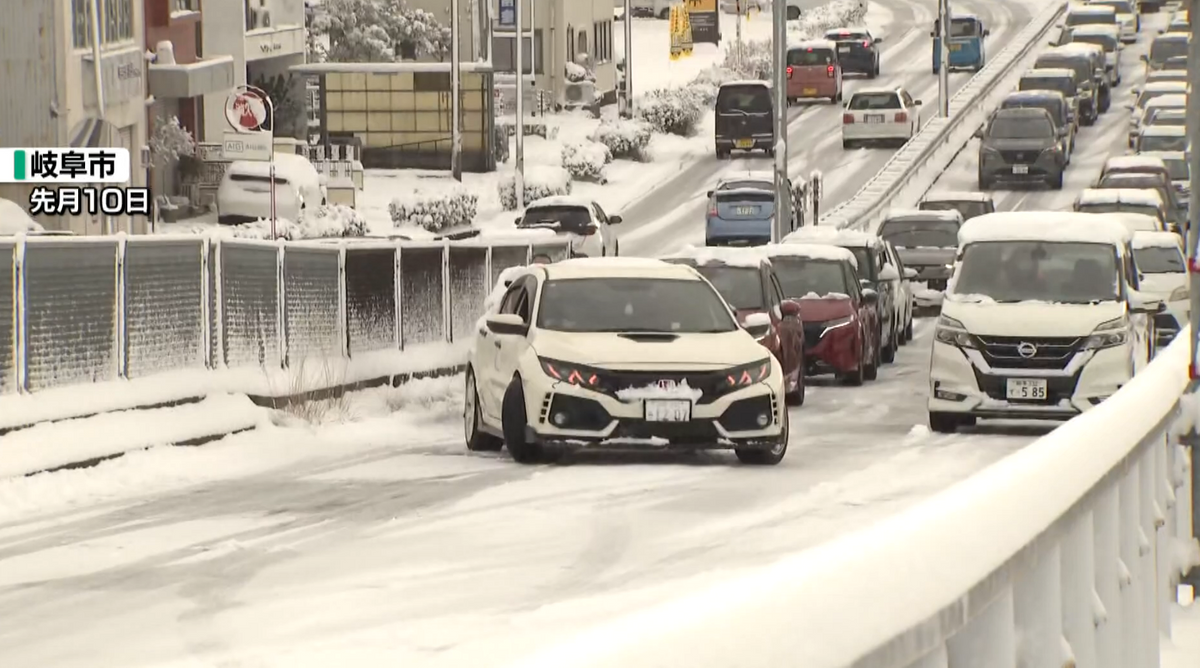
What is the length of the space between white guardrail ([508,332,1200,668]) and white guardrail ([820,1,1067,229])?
1583 inches

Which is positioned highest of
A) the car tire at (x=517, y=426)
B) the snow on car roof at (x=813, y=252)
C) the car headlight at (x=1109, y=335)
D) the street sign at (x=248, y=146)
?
the street sign at (x=248, y=146)

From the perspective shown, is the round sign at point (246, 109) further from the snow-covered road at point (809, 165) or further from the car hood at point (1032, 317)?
the car hood at point (1032, 317)

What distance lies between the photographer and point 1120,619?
7.44 m

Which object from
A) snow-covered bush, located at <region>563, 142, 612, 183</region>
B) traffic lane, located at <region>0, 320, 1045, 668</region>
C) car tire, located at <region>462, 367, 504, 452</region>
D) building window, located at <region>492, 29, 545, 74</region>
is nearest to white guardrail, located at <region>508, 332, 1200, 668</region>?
traffic lane, located at <region>0, 320, 1045, 668</region>

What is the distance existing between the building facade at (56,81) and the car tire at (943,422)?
21894mm

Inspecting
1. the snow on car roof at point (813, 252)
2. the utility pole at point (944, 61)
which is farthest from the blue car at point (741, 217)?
the snow on car roof at point (813, 252)

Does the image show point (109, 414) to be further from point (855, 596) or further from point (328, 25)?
point (328, 25)

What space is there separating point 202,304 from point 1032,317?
23.6 ft

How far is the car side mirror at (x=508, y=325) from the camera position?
18844mm

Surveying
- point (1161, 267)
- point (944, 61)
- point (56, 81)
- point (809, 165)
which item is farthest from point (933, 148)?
point (1161, 267)

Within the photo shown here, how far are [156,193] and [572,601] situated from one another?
43.5 metres

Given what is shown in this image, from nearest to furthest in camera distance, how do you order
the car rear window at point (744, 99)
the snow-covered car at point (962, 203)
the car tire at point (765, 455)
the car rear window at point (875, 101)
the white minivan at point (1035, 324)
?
the car tire at point (765, 455), the white minivan at point (1035, 324), the snow-covered car at point (962, 203), the car rear window at point (744, 99), the car rear window at point (875, 101)

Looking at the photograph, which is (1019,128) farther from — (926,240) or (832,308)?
(832,308)

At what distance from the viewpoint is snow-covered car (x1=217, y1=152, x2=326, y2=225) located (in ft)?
170
